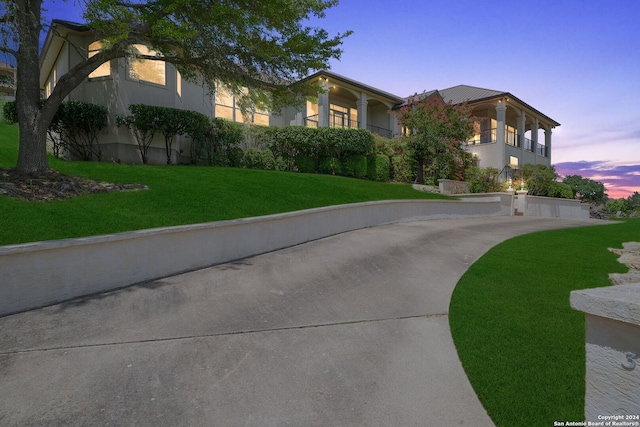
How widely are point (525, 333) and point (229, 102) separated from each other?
63.5 feet

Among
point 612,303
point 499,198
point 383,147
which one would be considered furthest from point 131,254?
point 499,198

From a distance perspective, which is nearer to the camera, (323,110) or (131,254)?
(131,254)

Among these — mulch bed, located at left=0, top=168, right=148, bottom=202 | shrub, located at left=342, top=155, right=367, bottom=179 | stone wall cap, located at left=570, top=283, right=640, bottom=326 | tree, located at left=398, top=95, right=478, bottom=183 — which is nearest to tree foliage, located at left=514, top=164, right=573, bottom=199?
tree, located at left=398, top=95, right=478, bottom=183

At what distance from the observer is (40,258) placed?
4594mm

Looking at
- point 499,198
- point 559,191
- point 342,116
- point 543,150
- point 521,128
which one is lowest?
point 499,198

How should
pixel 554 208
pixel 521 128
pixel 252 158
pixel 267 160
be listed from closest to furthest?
1. pixel 252 158
2. pixel 267 160
3. pixel 554 208
4. pixel 521 128

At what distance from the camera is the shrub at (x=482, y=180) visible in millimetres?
19766

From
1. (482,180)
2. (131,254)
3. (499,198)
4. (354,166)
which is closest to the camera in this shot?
(131,254)

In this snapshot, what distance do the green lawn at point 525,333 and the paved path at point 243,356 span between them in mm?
Result: 210

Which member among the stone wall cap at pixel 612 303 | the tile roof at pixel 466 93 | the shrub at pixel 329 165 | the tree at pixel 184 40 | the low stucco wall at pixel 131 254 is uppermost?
the tile roof at pixel 466 93

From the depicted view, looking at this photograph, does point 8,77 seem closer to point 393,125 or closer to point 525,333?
point 393,125

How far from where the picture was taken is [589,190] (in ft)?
108

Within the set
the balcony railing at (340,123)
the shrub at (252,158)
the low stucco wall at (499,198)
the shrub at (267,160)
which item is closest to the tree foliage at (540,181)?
the low stucco wall at (499,198)

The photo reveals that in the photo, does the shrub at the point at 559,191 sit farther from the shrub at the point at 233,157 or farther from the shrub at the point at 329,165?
the shrub at the point at 233,157
